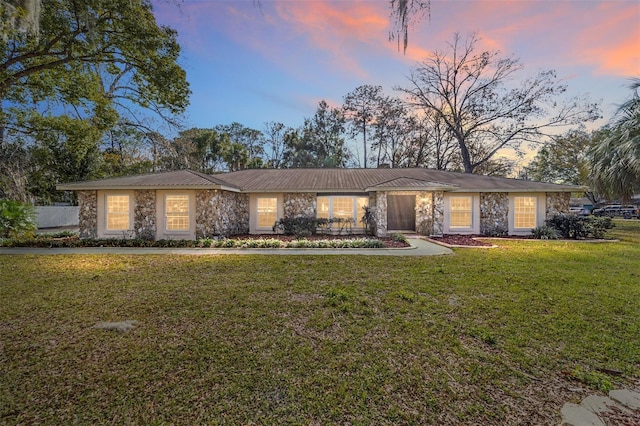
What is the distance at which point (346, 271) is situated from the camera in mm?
6629

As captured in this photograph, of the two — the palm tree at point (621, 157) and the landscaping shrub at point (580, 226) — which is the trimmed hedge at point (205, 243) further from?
the palm tree at point (621, 157)

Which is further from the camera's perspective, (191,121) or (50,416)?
(191,121)

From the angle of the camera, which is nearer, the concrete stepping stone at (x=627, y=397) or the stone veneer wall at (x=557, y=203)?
the concrete stepping stone at (x=627, y=397)

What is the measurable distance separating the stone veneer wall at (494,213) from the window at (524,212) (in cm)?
45

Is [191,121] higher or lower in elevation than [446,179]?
higher

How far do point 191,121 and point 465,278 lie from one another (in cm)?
1045

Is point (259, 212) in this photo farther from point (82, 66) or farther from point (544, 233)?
point (544, 233)

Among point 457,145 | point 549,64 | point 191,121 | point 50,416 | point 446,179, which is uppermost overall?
point 549,64

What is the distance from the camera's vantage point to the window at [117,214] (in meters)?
11.9

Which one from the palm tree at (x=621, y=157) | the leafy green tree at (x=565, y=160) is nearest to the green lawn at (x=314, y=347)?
the palm tree at (x=621, y=157)

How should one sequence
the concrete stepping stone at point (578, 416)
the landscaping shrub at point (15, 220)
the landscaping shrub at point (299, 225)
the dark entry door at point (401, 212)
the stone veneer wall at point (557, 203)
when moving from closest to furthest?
the concrete stepping stone at point (578, 416), the landscaping shrub at point (15, 220), the landscaping shrub at point (299, 225), the stone veneer wall at point (557, 203), the dark entry door at point (401, 212)


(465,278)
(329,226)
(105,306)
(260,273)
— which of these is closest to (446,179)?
(329,226)

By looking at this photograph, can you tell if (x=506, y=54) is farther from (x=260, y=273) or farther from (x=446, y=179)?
(x=260, y=273)

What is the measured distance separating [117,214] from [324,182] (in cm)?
951
